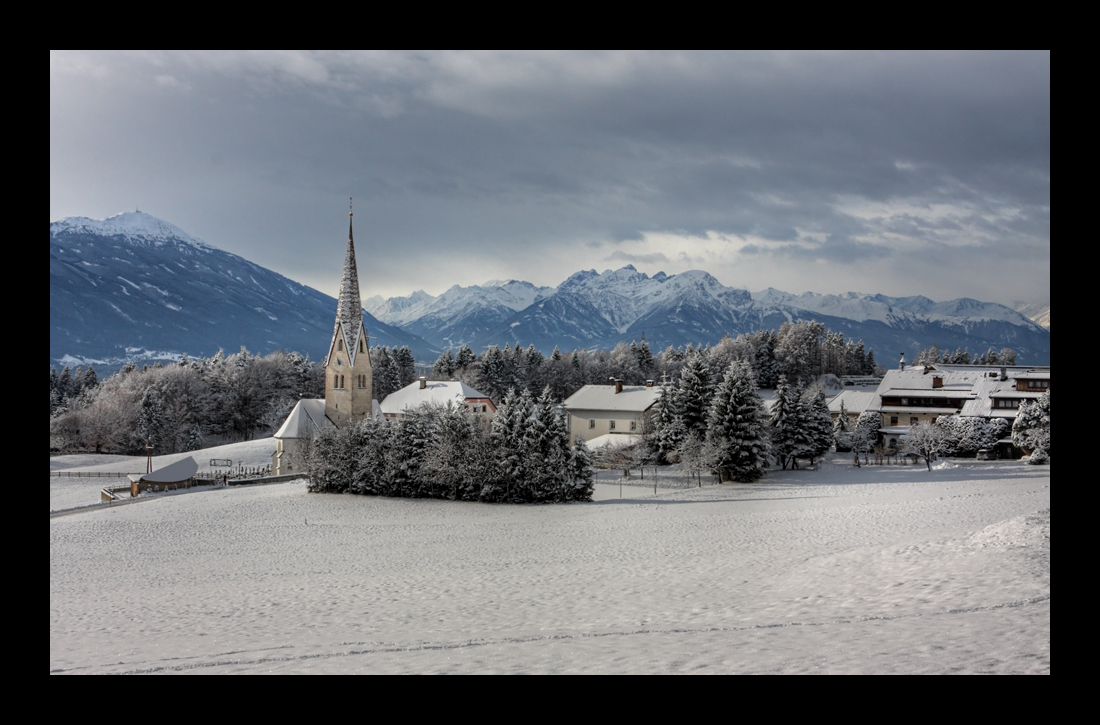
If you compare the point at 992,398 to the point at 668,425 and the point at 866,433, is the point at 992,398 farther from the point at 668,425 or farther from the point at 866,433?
the point at 668,425

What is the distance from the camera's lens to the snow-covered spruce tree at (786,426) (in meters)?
42.6

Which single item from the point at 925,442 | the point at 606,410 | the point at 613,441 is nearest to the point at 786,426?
the point at 925,442

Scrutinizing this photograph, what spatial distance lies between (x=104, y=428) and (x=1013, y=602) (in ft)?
233

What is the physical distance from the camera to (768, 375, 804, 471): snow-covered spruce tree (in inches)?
1677

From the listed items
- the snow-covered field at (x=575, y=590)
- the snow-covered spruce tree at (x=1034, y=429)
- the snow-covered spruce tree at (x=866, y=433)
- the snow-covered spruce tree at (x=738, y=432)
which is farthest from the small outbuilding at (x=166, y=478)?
the snow-covered spruce tree at (x=1034, y=429)

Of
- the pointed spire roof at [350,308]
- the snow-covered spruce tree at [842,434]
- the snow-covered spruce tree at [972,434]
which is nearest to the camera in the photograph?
the snow-covered spruce tree at [972,434]

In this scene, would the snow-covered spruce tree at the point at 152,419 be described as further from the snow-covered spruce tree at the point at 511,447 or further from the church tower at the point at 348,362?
the snow-covered spruce tree at the point at 511,447

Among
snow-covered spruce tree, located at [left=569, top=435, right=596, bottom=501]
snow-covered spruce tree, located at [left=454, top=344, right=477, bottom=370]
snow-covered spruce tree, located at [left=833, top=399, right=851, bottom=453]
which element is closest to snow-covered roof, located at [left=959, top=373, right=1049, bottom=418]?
snow-covered spruce tree, located at [left=833, top=399, right=851, bottom=453]

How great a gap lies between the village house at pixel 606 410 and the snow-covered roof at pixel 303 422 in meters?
19.4

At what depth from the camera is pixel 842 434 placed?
170ft

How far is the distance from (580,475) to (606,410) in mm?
24716
